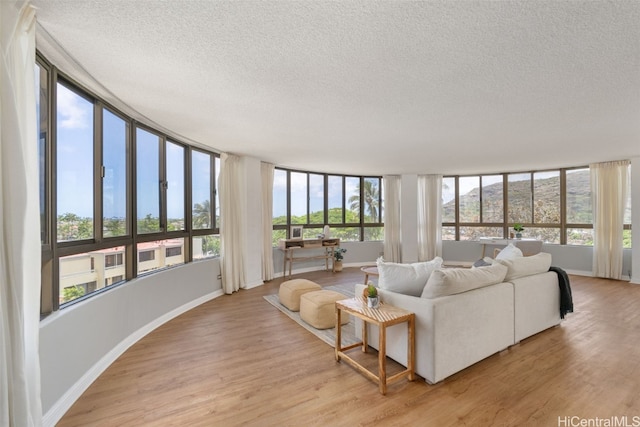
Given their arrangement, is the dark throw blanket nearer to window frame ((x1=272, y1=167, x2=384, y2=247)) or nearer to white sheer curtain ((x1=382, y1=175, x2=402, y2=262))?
white sheer curtain ((x1=382, y1=175, x2=402, y2=262))

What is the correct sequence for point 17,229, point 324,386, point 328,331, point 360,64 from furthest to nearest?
1. point 328,331
2. point 324,386
3. point 360,64
4. point 17,229

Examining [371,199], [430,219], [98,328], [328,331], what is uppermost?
[371,199]

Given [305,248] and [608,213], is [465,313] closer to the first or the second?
[305,248]

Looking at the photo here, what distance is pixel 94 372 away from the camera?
2.35 metres

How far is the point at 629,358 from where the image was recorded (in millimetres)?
2629

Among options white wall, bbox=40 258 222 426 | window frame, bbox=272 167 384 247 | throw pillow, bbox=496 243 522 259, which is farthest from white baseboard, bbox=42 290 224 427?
throw pillow, bbox=496 243 522 259

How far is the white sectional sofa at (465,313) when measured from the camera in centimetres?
227

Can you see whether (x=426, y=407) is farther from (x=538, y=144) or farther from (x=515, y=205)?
(x=515, y=205)

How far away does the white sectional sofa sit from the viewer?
2.27 metres

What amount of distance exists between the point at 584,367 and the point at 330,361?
216cm

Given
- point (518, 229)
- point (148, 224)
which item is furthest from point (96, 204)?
point (518, 229)

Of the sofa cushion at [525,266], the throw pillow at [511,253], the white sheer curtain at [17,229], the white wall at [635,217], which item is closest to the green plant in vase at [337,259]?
the throw pillow at [511,253]

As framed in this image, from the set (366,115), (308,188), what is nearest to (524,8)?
(366,115)

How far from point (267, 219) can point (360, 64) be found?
4.22 metres
